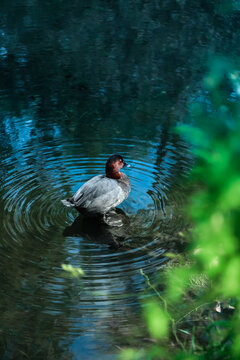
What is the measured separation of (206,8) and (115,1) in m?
3.58

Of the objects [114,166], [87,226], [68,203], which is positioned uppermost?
[114,166]

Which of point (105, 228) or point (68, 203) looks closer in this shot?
point (68, 203)

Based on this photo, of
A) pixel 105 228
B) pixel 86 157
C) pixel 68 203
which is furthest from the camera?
pixel 86 157

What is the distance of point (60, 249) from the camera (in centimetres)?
441

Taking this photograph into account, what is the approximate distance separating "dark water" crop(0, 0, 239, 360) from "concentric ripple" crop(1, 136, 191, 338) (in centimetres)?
1

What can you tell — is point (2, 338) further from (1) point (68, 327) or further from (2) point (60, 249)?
(2) point (60, 249)

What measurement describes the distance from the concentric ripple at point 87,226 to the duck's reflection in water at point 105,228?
0.04ft

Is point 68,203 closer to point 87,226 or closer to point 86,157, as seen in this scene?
point 87,226

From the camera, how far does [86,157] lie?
20.7 ft

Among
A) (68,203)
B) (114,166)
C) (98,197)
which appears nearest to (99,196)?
(98,197)

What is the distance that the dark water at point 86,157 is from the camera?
3508mm

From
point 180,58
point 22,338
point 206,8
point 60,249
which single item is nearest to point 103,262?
point 60,249

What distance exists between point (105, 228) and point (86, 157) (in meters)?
1.68

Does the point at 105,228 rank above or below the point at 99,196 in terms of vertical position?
below
